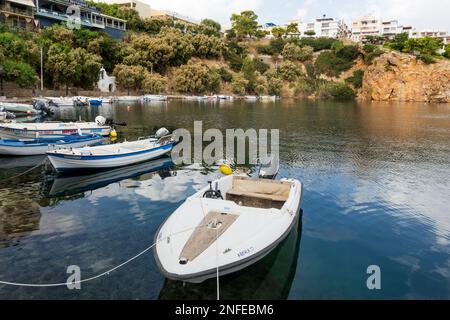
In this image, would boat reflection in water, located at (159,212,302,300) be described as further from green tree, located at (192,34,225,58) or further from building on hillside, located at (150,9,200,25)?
building on hillside, located at (150,9,200,25)

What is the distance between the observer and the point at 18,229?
46.4 ft

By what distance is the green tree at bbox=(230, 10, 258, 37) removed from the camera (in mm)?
160000

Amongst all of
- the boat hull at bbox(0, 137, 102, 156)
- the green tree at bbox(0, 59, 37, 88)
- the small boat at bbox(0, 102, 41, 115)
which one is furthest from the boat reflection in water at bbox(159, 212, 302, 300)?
the green tree at bbox(0, 59, 37, 88)

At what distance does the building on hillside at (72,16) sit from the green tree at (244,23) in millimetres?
61901

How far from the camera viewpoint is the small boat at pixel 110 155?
72.0 feet

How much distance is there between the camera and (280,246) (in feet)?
42.9

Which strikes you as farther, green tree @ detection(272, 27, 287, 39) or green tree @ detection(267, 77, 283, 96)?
green tree @ detection(272, 27, 287, 39)

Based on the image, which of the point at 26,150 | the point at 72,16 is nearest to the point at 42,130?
the point at 26,150

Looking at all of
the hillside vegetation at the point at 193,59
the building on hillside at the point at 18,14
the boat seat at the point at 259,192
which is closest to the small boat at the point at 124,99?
the hillside vegetation at the point at 193,59

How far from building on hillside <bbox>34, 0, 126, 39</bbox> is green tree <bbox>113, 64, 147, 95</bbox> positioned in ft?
55.9

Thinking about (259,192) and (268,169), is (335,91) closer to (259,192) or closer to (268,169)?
(268,169)

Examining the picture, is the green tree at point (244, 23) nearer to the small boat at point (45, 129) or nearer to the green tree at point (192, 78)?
the green tree at point (192, 78)

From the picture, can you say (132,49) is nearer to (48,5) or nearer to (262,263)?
(48,5)

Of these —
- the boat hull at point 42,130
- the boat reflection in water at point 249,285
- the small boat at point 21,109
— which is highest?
the small boat at point 21,109
